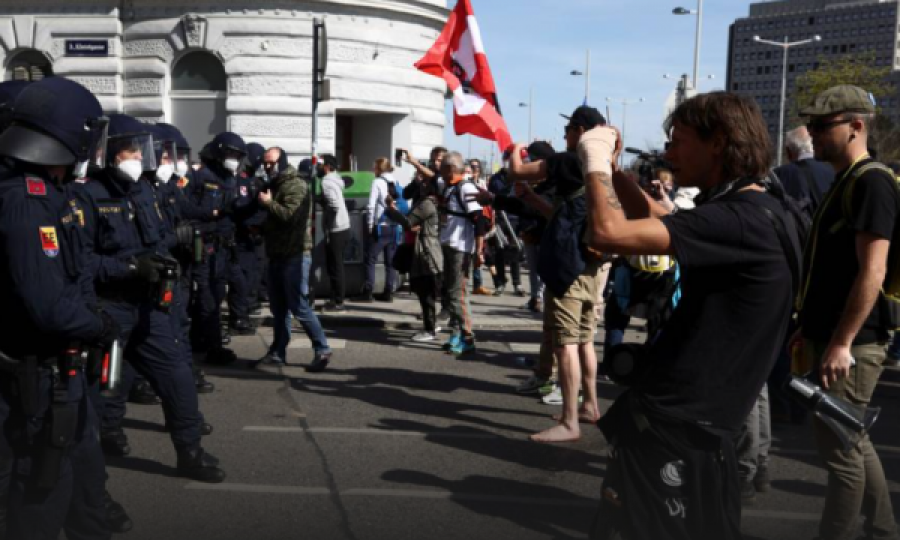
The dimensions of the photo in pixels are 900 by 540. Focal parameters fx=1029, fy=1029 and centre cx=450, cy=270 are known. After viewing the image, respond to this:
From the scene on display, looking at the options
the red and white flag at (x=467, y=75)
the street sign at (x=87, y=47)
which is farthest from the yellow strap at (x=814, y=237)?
the street sign at (x=87, y=47)

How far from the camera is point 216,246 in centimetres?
986

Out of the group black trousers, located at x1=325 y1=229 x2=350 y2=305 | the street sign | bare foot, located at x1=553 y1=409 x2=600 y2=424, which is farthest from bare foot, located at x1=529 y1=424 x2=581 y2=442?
the street sign

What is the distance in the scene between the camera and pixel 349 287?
13.8m

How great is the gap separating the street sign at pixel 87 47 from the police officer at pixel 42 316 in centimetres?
2047

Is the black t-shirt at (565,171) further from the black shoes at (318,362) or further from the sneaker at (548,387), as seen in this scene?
the black shoes at (318,362)

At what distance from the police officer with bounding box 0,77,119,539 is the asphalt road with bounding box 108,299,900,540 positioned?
49.9 inches

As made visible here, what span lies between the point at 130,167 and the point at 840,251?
3.71 meters

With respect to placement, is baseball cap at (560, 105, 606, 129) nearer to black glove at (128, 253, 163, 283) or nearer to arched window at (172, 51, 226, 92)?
black glove at (128, 253, 163, 283)

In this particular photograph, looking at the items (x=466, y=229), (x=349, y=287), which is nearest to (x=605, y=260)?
(x=466, y=229)

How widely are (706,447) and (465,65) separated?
409cm

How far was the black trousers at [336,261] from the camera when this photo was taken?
42.3 ft

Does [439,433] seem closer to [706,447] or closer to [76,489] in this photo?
[76,489]

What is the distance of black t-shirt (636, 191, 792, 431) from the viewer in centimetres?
286

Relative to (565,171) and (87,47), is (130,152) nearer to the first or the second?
(565,171)
